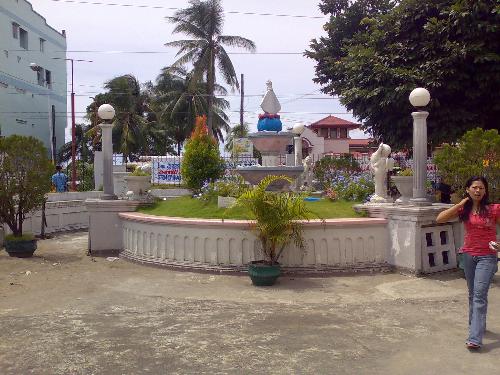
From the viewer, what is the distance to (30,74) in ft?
108

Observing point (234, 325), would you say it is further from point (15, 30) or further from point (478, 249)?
point (15, 30)

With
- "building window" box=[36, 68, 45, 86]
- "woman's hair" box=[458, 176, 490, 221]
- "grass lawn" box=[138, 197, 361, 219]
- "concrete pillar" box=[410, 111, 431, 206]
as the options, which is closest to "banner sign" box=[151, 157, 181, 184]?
"grass lawn" box=[138, 197, 361, 219]

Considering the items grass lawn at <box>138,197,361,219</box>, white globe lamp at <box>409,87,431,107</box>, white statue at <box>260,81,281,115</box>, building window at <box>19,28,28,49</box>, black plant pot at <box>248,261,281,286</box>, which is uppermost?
building window at <box>19,28,28,49</box>

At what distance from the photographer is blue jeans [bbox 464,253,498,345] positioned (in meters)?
4.95

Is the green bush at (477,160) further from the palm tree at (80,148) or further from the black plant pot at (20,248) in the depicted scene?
the palm tree at (80,148)

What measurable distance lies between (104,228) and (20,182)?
197 centimetres

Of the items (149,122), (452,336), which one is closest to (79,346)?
(452,336)

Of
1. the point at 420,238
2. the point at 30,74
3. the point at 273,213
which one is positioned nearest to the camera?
the point at 273,213

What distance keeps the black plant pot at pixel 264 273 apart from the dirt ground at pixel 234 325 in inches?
6.0

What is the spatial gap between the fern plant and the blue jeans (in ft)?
10.2

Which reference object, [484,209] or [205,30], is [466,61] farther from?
[205,30]

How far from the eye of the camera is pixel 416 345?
5156mm

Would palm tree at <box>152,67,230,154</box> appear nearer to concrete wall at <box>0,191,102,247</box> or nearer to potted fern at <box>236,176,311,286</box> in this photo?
concrete wall at <box>0,191,102,247</box>

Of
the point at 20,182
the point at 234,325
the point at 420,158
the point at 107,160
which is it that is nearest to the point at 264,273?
the point at 234,325
